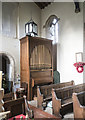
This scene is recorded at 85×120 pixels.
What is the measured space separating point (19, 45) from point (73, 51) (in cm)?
224

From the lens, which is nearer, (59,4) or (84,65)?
(84,65)

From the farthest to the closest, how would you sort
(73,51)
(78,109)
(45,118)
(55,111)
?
(73,51)
(55,111)
(78,109)
(45,118)

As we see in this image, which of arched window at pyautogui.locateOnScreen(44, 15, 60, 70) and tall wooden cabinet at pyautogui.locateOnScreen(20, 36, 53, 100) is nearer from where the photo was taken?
tall wooden cabinet at pyautogui.locateOnScreen(20, 36, 53, 100)

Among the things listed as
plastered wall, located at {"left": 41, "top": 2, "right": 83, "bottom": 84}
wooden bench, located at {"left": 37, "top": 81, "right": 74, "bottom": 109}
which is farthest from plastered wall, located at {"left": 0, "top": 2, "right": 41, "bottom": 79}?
wooden bench, located at {"left": 37, "top": 81, "right": 74, "bottom": 109}

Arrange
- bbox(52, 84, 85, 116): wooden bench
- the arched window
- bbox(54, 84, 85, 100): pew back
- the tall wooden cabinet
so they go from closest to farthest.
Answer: bbox(52, 84, 85, 116): wooden bench, bbox(54, 84, 85, 100): pew back, the tall wooden cabinet, the arched window

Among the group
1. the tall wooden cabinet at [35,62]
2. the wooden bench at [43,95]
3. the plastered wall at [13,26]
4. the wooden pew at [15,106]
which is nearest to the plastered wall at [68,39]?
the tall wooden cabinet at [35,62]

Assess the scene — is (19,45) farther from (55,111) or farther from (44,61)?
(55,111)

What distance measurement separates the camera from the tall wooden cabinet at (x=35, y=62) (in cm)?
405

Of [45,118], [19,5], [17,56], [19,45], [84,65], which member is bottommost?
[45,118]

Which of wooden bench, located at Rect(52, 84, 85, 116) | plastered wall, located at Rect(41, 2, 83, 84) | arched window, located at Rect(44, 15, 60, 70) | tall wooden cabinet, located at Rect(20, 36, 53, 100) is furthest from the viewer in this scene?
arched window, located at Rect(44, 15, 60, 70)

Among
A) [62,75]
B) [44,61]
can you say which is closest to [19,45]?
[44,61]

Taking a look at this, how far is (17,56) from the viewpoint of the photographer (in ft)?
15.8

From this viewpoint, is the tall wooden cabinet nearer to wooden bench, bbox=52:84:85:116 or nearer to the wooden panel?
the wooden panel

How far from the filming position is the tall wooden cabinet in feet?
13.3
